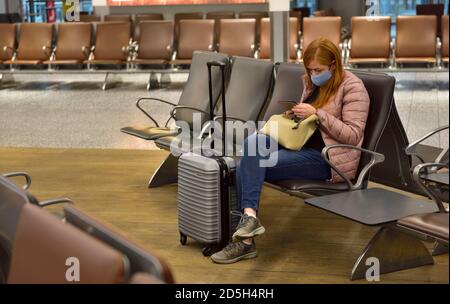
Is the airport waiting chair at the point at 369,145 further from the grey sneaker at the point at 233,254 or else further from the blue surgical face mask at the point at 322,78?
the grey sneaker at the point at 233,254

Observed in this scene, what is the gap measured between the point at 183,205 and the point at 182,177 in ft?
0.44

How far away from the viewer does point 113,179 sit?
17.7 ft

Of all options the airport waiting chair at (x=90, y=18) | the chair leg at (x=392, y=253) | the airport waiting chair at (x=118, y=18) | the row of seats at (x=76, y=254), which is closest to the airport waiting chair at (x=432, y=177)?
the chair leg at (x=392, y=253)

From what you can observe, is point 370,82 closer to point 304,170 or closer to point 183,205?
point 304,170

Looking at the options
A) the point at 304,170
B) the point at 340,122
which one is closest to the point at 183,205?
the point at 304,170

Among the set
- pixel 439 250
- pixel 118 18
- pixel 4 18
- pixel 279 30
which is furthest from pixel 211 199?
pixel 4 18

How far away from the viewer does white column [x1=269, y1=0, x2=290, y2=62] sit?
6.29 meters

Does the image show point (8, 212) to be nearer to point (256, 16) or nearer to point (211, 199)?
point (211, 199)

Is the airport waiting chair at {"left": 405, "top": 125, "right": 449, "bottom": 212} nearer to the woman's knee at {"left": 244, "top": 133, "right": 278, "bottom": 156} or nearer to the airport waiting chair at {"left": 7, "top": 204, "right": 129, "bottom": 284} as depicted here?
the woman's knee at {"left": 244, "top": 133, "right": 278, "bottom": 156}

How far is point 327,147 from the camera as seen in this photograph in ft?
12.2

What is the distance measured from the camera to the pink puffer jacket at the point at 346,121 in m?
3.79

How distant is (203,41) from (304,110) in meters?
6.33

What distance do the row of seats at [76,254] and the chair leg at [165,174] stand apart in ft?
10.4

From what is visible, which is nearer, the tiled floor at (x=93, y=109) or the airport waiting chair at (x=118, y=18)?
the tiled floor at (x=93, y=109)
